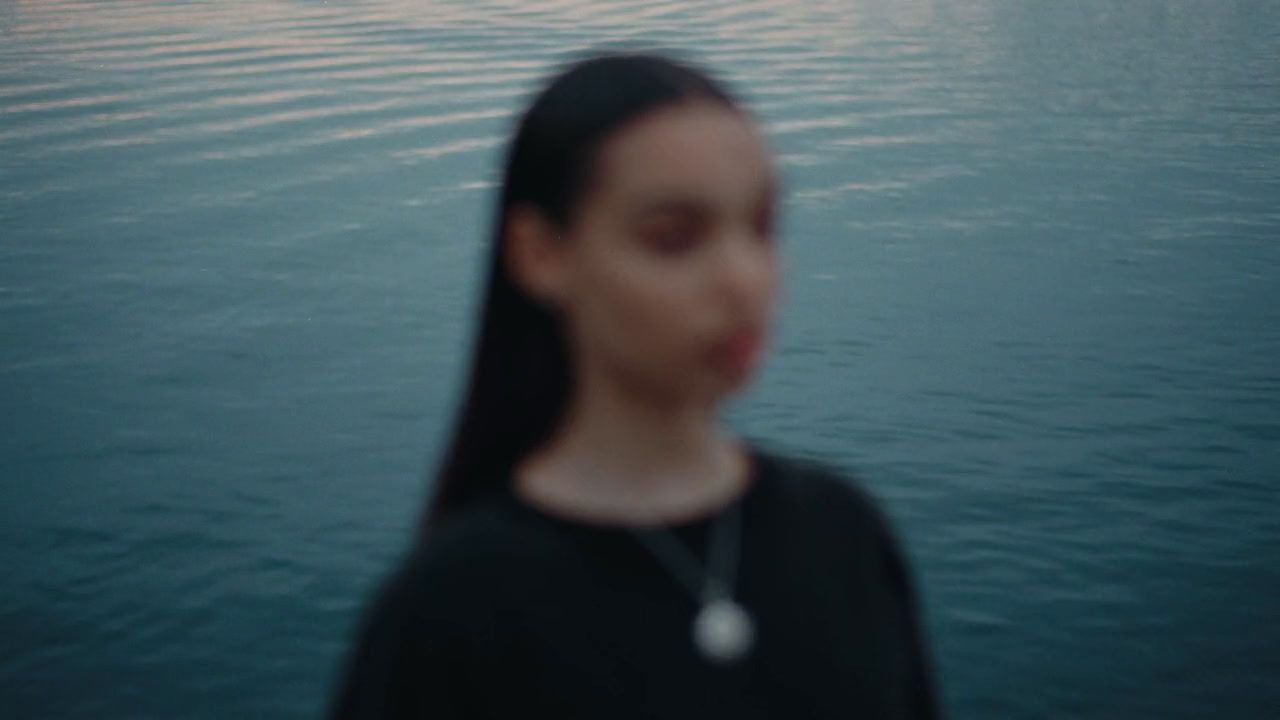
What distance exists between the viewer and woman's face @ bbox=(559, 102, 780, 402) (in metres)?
1.51

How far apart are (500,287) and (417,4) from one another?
2572 centimetres

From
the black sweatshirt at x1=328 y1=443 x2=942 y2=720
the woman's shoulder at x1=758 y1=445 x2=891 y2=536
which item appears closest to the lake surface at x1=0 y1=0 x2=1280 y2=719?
the woman's shoulder at x1=758 y1=445 x2=891 y2=536

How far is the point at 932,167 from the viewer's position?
15.0 meters

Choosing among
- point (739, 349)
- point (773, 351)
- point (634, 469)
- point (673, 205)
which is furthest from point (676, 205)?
point (773, 351)

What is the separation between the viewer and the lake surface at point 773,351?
700 cm

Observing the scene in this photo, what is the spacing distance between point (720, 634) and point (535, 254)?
1.34ft

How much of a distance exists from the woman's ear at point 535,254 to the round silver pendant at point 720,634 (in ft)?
1.12

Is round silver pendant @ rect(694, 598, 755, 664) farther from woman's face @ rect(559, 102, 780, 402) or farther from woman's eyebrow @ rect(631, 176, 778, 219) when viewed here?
woman's eyebrow @ rect(631, 176, 778, 219)

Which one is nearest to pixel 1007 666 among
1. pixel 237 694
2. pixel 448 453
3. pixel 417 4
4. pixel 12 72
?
pixel 237 694

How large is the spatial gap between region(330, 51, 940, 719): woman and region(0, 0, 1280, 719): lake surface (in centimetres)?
505

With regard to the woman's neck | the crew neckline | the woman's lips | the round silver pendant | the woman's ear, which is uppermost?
the woman's ear

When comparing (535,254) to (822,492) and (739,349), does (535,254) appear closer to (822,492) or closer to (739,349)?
(739,349)

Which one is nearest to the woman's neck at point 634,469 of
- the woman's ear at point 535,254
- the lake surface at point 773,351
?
the woman's ear at point 535,254

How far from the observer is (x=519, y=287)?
1.68m
